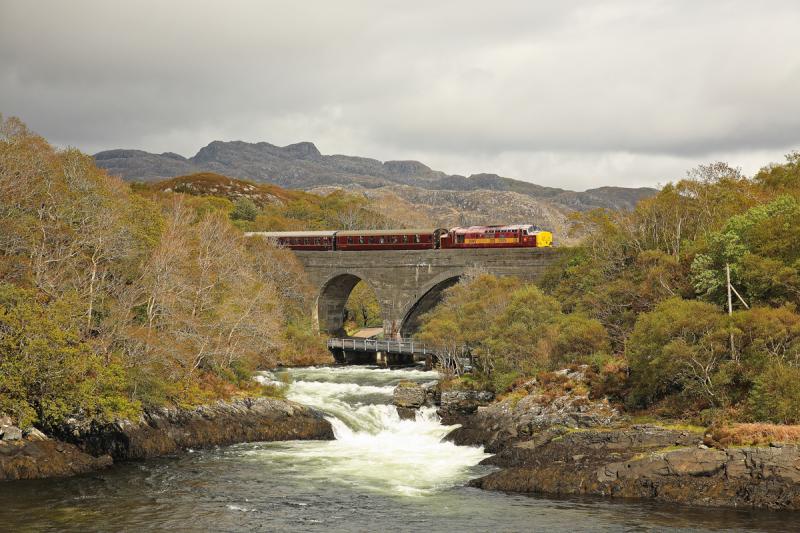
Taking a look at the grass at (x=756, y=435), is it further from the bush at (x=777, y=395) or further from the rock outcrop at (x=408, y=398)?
the rock outcrop at (x=408, y=398)

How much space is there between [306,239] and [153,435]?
150 ft

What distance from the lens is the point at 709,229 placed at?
50938mm

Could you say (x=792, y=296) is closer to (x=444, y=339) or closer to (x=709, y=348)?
(x=709, y=348)

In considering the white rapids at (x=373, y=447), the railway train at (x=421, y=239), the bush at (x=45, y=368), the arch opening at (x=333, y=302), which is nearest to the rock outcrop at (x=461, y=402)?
the white rapids at (x=373, y=447)

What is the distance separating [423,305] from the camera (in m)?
75.6

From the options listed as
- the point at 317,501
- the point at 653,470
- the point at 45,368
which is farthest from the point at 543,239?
the point at 45,368

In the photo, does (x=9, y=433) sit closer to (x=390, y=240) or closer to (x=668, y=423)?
(x=668, y=423)

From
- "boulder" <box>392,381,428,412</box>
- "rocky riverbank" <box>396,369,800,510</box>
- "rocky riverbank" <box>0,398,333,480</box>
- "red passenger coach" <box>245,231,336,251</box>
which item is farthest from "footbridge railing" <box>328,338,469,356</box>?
"rocky riverbank" <box>396,369,800,510</box>

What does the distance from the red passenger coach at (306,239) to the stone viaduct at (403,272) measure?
1.97 metres

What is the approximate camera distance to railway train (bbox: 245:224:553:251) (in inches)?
2741

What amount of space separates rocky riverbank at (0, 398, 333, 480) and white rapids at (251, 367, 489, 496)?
1868 millimetres

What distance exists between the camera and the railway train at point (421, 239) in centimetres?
6962

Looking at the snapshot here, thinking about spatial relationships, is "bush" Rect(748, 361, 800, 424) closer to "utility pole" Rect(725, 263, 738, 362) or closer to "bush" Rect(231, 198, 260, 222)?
→ "utility pole" Rect(725, 263, 738, 362)

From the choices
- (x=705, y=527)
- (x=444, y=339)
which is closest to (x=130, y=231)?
(x=444, y=339)
